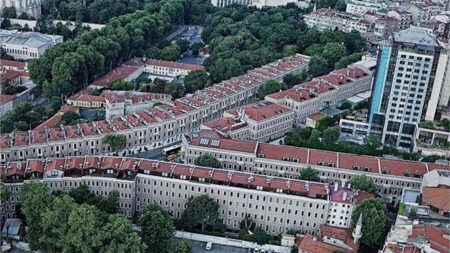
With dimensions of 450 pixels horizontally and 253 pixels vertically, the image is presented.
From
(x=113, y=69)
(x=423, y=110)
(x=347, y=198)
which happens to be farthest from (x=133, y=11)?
(x=347, y=198)

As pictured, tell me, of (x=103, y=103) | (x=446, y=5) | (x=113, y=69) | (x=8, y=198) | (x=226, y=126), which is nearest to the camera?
(x=8, y=198)

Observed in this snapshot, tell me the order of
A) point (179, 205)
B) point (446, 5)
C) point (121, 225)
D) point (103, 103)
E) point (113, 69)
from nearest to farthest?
point (121, 225) → point (179, 205) → point (103, 103) → point (113, 69) → point (446, 5)

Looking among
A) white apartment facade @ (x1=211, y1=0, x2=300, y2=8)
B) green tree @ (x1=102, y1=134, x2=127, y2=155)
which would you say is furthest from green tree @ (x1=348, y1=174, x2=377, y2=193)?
white apartment facade @ (x1=211, y1=0, x2=300, y2=8)

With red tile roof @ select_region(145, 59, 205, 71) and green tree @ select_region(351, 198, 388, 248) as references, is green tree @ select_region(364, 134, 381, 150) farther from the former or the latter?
red tile roof @ select_region(145, 59, 205, 71)

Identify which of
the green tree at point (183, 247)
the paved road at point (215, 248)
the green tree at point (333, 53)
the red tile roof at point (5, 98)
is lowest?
the paved road at point (215, 248)

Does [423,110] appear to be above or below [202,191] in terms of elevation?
above

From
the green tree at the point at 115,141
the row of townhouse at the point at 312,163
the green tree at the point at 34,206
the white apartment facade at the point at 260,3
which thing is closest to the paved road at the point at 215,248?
the row of townhouse at the point at 312,163

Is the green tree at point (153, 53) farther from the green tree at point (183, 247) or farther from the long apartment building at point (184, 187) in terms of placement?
the green tree at point (183, 247)

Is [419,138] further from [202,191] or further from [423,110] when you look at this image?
[202,191]

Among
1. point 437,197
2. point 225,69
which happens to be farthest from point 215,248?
point 225,69
